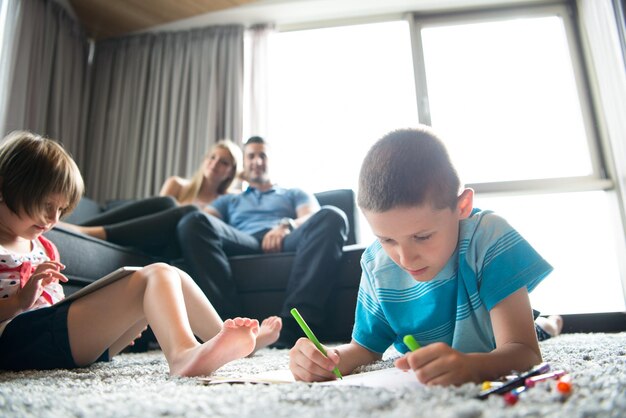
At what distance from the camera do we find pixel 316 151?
2.96m

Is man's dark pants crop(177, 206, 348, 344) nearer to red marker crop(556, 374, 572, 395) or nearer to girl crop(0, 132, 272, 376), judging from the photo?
girl crop(0, 132, 272, 376)

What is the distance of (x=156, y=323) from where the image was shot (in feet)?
2.73

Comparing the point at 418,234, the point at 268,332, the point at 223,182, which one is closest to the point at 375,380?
the point at 418,234

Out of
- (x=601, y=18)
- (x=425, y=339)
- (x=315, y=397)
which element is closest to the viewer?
(x=315, y=397)

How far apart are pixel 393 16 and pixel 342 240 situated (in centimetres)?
191

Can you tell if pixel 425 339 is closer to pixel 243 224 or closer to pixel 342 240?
pixel 342 240

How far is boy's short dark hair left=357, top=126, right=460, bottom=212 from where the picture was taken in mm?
644

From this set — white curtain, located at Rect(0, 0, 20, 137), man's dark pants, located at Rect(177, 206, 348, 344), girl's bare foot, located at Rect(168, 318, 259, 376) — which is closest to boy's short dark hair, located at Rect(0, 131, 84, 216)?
girl's bare foot, located at Rect(168, 318, 259, 376)

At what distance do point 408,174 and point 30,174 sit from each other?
2.39 feet

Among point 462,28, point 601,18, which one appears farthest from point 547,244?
point 462,28

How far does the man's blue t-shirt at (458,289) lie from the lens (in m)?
0.65

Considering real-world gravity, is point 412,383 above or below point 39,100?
below

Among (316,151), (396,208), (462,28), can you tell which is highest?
(462,28)

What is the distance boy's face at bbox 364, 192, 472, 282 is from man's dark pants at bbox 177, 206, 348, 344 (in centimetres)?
87
